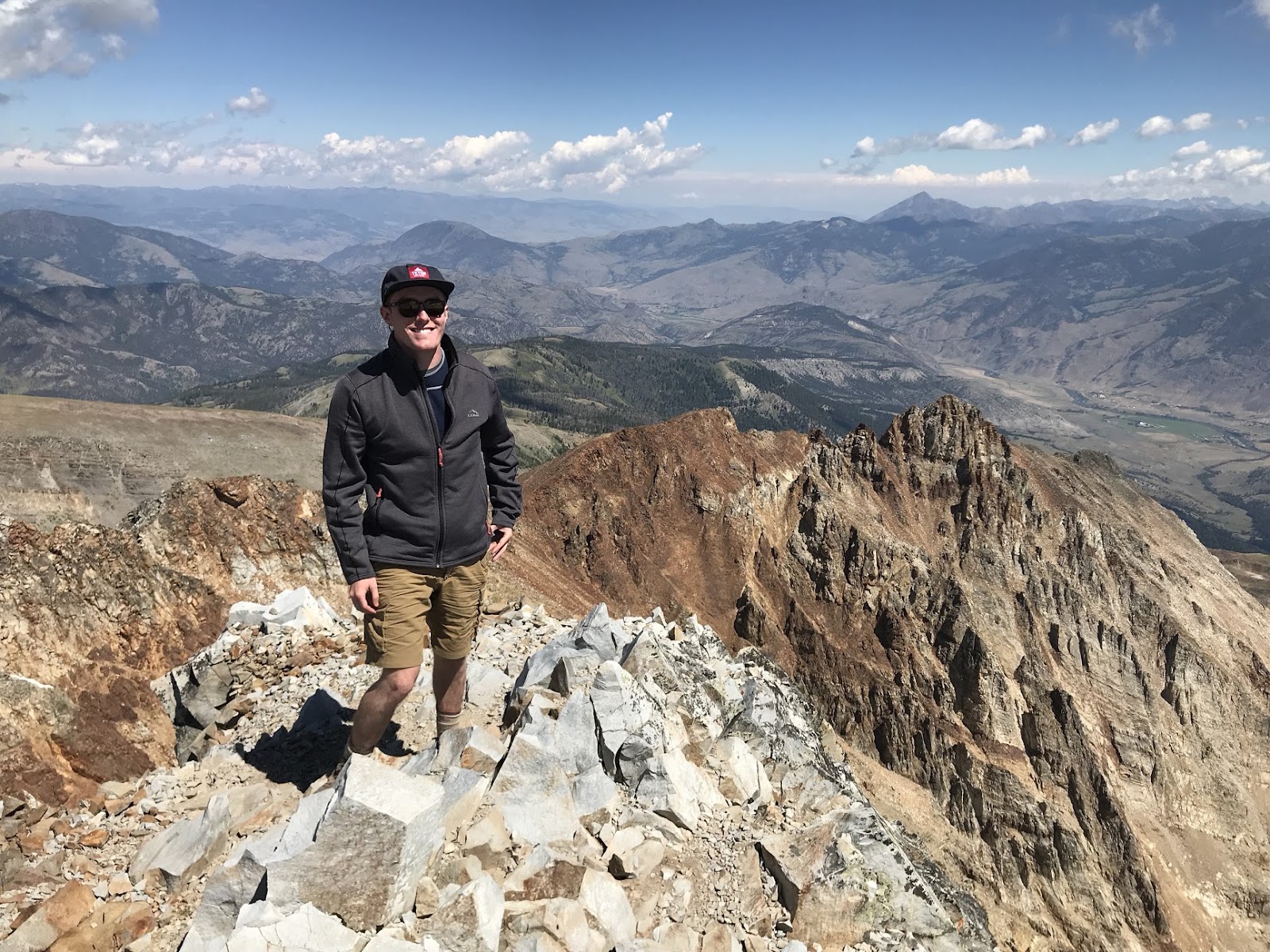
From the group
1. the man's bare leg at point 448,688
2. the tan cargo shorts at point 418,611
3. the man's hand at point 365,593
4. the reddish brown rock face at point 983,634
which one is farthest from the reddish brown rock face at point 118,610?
the reddish brown rock face at point 983,634

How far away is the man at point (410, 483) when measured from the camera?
747cm

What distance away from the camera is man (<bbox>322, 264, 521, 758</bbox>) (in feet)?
24.5

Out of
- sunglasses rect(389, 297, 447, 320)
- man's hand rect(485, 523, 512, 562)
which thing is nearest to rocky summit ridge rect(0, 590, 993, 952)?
man's hand rect(485, 523, 512, 562)

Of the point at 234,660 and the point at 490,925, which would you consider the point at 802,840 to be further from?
the point at 234,660

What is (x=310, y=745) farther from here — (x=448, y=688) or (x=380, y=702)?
(x=380, y=702)

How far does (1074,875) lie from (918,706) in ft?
35.7

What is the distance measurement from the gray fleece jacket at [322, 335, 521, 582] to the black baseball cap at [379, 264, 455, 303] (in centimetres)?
55

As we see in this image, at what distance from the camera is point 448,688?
980 centimetres

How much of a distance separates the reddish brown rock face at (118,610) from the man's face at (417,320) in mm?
8483

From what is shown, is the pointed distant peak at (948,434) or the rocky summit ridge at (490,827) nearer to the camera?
the rocky summit ridge at (490,827)

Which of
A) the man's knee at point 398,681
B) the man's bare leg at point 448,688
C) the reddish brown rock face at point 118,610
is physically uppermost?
the man's knee at point 398,681

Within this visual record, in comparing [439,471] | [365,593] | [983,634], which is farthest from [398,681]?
[983,634]

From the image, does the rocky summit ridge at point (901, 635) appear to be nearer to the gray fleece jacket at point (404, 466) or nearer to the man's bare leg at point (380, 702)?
the man's bare leg at point (380, 702)

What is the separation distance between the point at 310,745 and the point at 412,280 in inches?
316
